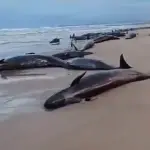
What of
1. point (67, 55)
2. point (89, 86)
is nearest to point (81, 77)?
point (89, 86)

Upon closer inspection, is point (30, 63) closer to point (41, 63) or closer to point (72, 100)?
point (41, 63)

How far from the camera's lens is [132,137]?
2.87m

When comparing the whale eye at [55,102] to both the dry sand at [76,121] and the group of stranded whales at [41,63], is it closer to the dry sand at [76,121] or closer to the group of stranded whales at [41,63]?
the dry sand at [76,121]

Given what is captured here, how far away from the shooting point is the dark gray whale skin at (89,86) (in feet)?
12.5

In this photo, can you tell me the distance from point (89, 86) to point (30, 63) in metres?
2.28

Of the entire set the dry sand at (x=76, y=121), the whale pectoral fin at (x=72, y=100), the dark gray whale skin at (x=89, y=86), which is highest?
the dark gray whale skin at (x=89, y=86)

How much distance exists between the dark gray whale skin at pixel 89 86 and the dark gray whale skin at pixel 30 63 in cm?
163

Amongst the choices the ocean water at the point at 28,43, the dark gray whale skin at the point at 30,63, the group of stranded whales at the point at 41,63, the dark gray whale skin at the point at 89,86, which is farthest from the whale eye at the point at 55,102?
the ocean water at the point at 28,43

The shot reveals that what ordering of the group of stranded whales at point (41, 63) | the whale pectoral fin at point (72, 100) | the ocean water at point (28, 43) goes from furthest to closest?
1. the ocean water at point (28, 43)
2. the group of stranded whales at point (41, 63)
3. the whale pectoral fin at point (72, 100)

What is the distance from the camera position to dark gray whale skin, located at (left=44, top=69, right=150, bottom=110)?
3.80 meters

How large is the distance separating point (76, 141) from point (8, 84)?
7.75 ft

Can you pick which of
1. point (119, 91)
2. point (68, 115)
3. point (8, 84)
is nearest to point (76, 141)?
point (68, 115)

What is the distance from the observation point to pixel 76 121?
3344mm

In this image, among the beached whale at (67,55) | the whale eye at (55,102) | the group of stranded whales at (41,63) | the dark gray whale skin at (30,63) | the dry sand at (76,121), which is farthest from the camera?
the beached whale at (67,55)
